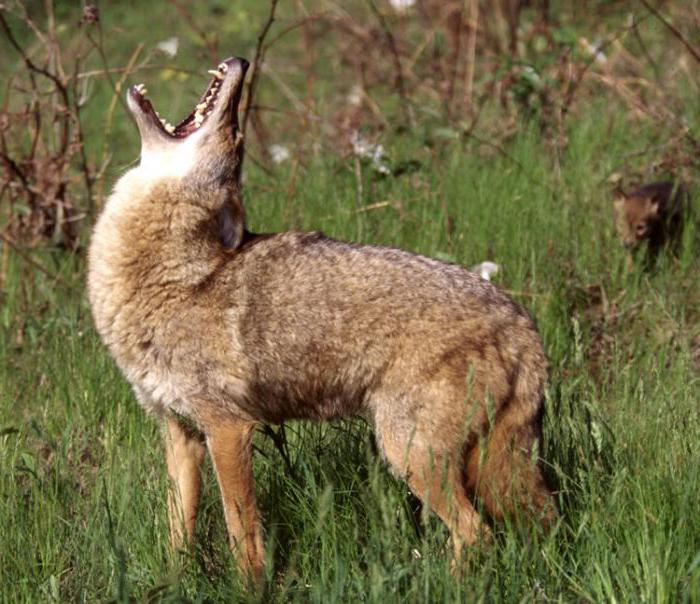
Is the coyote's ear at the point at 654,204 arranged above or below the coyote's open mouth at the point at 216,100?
below

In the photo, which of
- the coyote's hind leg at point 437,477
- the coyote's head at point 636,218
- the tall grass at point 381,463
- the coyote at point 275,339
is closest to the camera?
the tall grass at point 381,463

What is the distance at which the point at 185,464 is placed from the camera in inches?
171

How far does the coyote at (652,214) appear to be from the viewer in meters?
6.07

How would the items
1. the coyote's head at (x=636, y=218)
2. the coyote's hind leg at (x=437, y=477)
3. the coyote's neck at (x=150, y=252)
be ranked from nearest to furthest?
the coyote's hind leg at (x=437, y=477)
the coyote's neck at (x=150, y=252)
the coyote's head at (x=636, y=218)

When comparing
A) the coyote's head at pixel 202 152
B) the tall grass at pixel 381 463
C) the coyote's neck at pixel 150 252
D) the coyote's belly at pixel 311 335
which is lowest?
the tall grass at pixel 381 463

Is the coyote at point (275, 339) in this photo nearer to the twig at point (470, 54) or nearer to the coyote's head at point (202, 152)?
the coyote's head at point (202, 152)

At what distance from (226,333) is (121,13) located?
10.3 metres

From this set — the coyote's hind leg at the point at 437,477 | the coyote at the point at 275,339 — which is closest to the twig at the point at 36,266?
the coyote at the point at 275,339

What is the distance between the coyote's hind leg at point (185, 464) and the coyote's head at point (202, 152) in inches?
Answer: 28.6

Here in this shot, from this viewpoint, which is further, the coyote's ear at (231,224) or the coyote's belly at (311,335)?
the coyote's ear at (231,224)

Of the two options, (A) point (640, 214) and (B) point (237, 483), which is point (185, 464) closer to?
(B) point (237, 483)

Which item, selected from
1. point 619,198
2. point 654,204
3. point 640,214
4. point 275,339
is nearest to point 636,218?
point 640,214

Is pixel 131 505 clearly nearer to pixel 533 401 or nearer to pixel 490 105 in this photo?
pixel 533 401

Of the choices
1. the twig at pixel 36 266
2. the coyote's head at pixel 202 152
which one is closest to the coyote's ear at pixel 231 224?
the coyote's head at pixel 202 152
